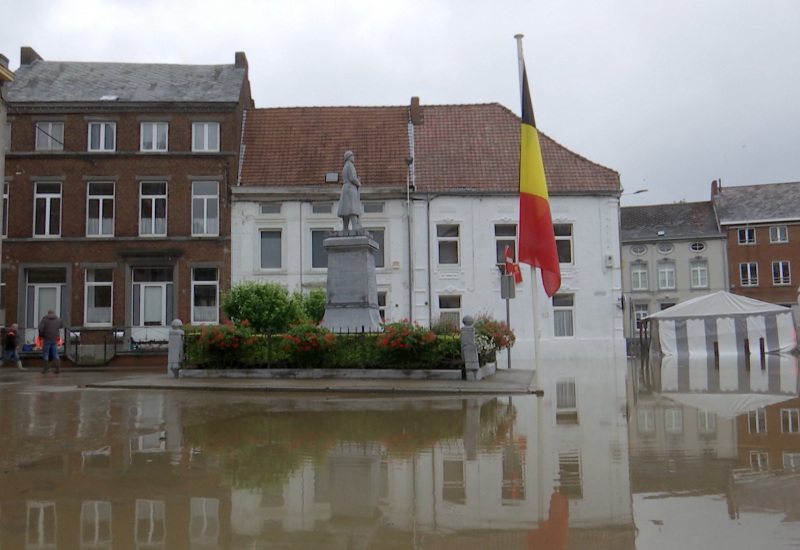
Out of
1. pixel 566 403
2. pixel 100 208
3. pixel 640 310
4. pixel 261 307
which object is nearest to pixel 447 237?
pixel 261 307

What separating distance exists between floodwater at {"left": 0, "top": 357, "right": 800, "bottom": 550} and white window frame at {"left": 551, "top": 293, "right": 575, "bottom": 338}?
57.2 ft

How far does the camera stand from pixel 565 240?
96.5 ft

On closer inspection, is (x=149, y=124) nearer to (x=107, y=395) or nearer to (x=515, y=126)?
(x=515, y=126)

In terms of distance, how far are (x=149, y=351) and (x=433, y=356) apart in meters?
14.2

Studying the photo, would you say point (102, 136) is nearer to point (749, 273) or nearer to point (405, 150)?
point (405, 150)

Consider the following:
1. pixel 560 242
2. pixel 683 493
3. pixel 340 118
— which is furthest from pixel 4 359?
pixel 683 493

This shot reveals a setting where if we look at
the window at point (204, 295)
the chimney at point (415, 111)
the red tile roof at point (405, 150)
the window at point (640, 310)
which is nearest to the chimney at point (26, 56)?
the red tile roof at point (405, 150)

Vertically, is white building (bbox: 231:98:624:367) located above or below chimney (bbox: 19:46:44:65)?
below

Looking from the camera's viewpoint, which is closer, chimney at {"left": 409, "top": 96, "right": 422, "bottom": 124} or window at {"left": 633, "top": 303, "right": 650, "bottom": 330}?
chimney at {"left": 409, "top": 96, "right": 422, "bottom": 124}

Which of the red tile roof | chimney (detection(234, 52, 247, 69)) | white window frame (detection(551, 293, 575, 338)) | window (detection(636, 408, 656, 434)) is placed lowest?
window (detection(636, 408, 656, 434))

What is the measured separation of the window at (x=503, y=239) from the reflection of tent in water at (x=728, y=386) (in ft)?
29.2

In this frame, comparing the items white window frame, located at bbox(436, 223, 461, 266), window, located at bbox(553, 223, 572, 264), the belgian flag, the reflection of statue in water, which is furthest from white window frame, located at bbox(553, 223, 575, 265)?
the belgian flag

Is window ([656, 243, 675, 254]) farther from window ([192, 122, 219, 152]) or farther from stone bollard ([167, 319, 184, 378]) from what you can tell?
stone bollard ([167, 319, 184, 378])

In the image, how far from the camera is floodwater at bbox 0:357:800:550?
4484 millimetres
